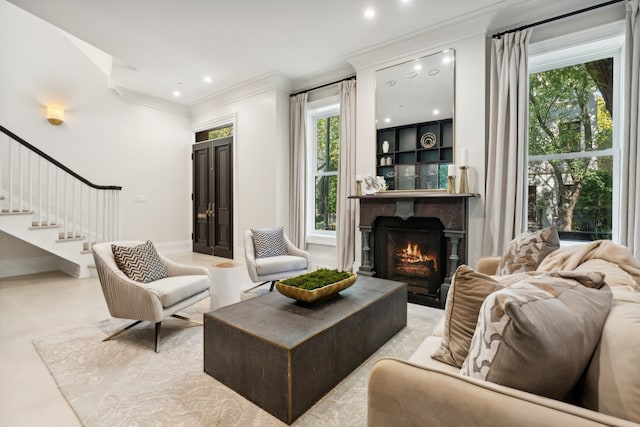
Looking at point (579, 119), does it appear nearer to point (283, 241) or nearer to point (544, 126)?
point (544, 126)

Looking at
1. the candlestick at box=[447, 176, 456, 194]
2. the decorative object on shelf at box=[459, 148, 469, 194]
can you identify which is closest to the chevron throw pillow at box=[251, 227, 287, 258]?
the candlestick at box=[447, 176, 456, 194]

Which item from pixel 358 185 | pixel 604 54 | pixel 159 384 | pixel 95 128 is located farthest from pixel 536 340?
pixel 95 128

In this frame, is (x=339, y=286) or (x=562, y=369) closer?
(x=562, y=369)

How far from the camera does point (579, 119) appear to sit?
3.13m

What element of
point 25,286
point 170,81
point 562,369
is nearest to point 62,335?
point 25,286

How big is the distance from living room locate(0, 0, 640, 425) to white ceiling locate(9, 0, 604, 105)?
0.10 m

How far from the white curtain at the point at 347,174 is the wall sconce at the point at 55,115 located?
443cm

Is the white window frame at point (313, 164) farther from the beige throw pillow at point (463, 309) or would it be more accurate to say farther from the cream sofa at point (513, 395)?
the cream sofa at point (513, 395)

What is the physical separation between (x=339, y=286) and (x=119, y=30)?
4077mm

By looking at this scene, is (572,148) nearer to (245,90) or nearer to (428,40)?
(428,40)

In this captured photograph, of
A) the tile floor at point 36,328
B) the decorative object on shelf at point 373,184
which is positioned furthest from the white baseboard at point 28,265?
the decorative object on shelf at point 373,184

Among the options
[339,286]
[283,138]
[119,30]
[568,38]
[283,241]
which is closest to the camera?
[339,286]

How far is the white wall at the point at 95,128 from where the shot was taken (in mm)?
4477

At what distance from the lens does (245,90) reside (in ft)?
17.6
